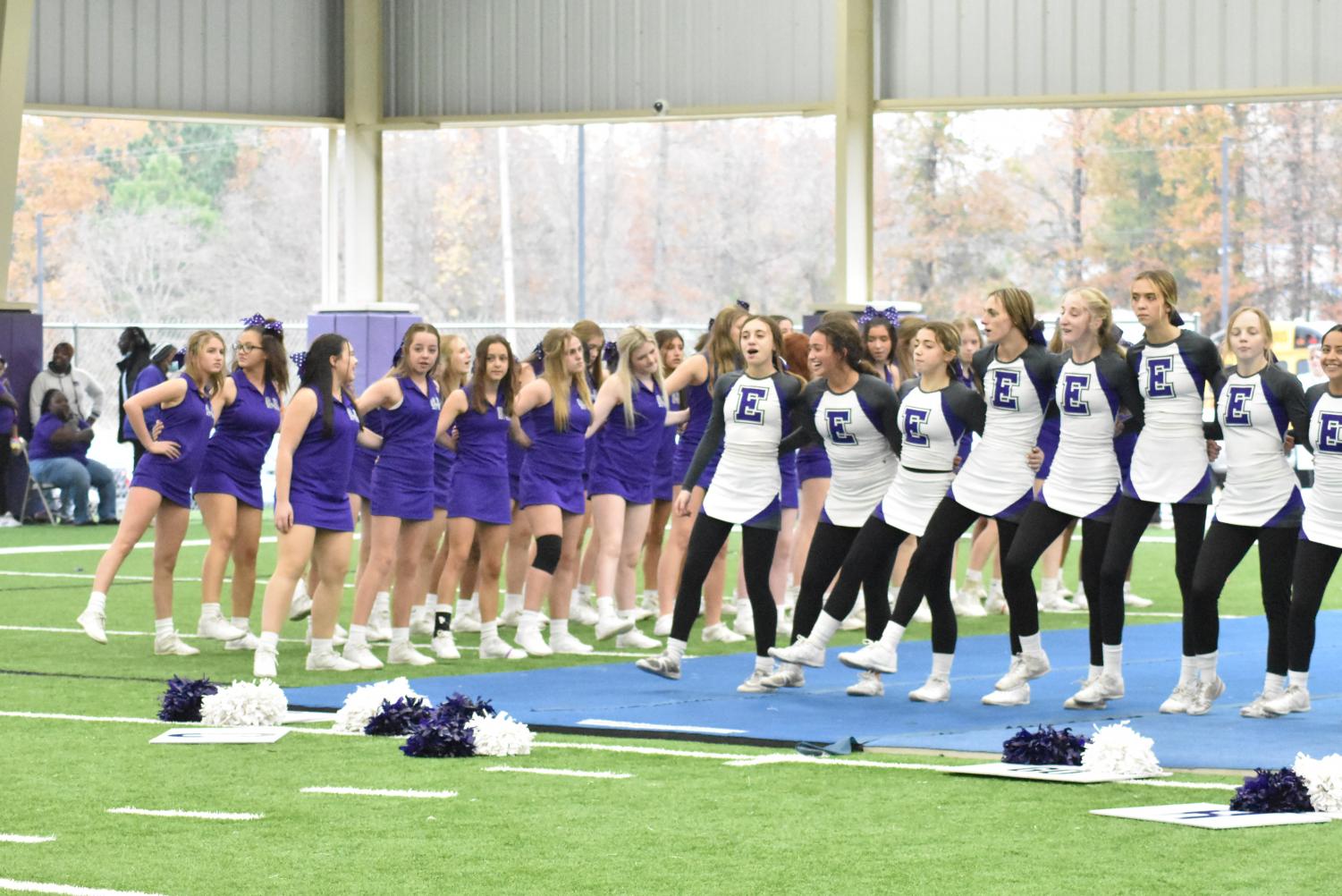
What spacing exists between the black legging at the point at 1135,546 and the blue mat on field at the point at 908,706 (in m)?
0.45

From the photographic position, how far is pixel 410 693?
28.9 ft

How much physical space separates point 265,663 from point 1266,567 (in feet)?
15.5

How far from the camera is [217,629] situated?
12.0 meters

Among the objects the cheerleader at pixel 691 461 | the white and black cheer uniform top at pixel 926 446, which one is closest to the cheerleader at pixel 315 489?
the cheerleader at pixel 691 461

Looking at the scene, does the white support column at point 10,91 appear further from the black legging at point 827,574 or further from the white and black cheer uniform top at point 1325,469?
the white and black cheer uniform top at point 1325,469

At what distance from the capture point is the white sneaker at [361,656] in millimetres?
10859

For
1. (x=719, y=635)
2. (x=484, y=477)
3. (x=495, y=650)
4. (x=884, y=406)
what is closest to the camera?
(x=884, y=406)

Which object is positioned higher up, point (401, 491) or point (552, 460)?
point (552, 460)

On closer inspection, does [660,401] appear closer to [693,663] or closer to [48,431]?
[693,663]

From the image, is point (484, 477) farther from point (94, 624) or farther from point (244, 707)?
point (244, 707)

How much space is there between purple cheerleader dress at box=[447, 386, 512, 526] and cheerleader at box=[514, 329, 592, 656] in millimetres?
201

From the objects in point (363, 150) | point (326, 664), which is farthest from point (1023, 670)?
point (363, 150)

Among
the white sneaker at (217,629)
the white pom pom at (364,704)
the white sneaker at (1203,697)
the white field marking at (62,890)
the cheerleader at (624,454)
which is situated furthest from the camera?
the cheerleader at (624,454)

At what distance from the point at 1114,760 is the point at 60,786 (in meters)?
3.69
